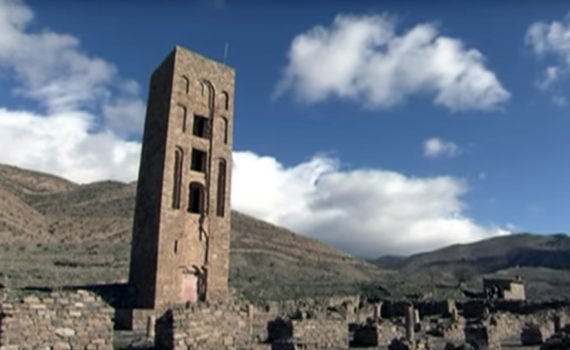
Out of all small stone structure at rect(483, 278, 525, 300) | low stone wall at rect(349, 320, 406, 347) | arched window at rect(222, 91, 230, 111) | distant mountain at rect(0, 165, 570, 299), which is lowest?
low stone wall at rect(349, 320, 406, 347)

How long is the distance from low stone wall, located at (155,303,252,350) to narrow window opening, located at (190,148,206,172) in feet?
66.7

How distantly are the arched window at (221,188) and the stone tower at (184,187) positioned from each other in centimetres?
6

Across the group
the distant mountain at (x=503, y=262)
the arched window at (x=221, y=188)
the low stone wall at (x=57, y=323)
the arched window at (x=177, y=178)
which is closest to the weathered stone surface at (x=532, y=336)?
the low stone wall at (x=57, y=323)

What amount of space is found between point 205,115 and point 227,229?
21.6ft

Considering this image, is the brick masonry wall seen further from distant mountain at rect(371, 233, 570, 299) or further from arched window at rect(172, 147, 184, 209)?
distant mountain at rect(371, 233, 570, 299)

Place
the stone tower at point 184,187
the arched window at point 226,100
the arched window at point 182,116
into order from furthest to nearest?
the arched window at point 226,100
the arched window at point 182,116
the stone tower at point 184,187

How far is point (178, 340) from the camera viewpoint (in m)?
10.2

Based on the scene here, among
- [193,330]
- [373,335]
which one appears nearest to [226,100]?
[373,335]

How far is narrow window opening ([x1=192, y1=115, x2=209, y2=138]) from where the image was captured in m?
31.7

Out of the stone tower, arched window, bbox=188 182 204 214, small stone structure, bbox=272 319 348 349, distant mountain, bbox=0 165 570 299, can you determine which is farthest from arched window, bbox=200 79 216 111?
small stone structure, bbox=272 319 348 349

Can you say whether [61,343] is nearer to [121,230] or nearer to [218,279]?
[218,279]

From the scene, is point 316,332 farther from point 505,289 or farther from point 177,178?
point 505,289

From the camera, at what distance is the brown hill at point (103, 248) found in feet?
128

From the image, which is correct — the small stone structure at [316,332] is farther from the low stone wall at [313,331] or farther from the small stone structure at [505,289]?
the small stone structure at [505,289]
